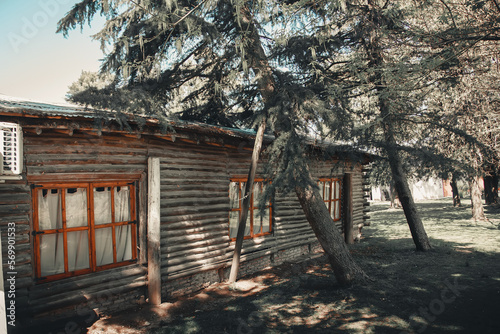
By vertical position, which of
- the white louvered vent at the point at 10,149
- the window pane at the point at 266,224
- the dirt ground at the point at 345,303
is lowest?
the dirt ground at the point at 345,303

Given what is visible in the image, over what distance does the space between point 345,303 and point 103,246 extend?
15.1 ft

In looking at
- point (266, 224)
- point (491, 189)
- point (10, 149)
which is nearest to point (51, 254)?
point (10, 149)

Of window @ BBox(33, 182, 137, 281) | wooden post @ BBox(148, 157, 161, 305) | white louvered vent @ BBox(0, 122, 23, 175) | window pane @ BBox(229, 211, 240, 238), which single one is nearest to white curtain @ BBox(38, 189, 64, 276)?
window @ BBox(33, 182, 137, 281)

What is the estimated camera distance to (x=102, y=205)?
19.9 ft

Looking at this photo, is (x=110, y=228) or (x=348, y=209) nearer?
(x=110, y=228)

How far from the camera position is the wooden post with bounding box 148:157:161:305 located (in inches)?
252

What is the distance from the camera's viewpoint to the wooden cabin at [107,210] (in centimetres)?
497

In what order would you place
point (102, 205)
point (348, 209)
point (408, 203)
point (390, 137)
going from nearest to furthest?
point (102, 205) < point (390, 137) < point (408, 203) < point (348, 209)

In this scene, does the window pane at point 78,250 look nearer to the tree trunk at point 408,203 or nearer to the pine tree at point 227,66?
the pine tree at point 227,66

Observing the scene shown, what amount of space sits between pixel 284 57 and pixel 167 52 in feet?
9.95

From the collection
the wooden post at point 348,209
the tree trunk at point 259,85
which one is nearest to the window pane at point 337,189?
the wooden post at point 348,209

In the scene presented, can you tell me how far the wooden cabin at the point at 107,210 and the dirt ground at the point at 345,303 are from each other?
581mm

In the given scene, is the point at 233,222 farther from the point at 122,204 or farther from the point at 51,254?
the point at 51,254

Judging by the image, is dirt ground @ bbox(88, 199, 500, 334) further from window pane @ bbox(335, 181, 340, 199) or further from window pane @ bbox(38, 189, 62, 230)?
window pane @ bbox(335, 181, 340, 199)
